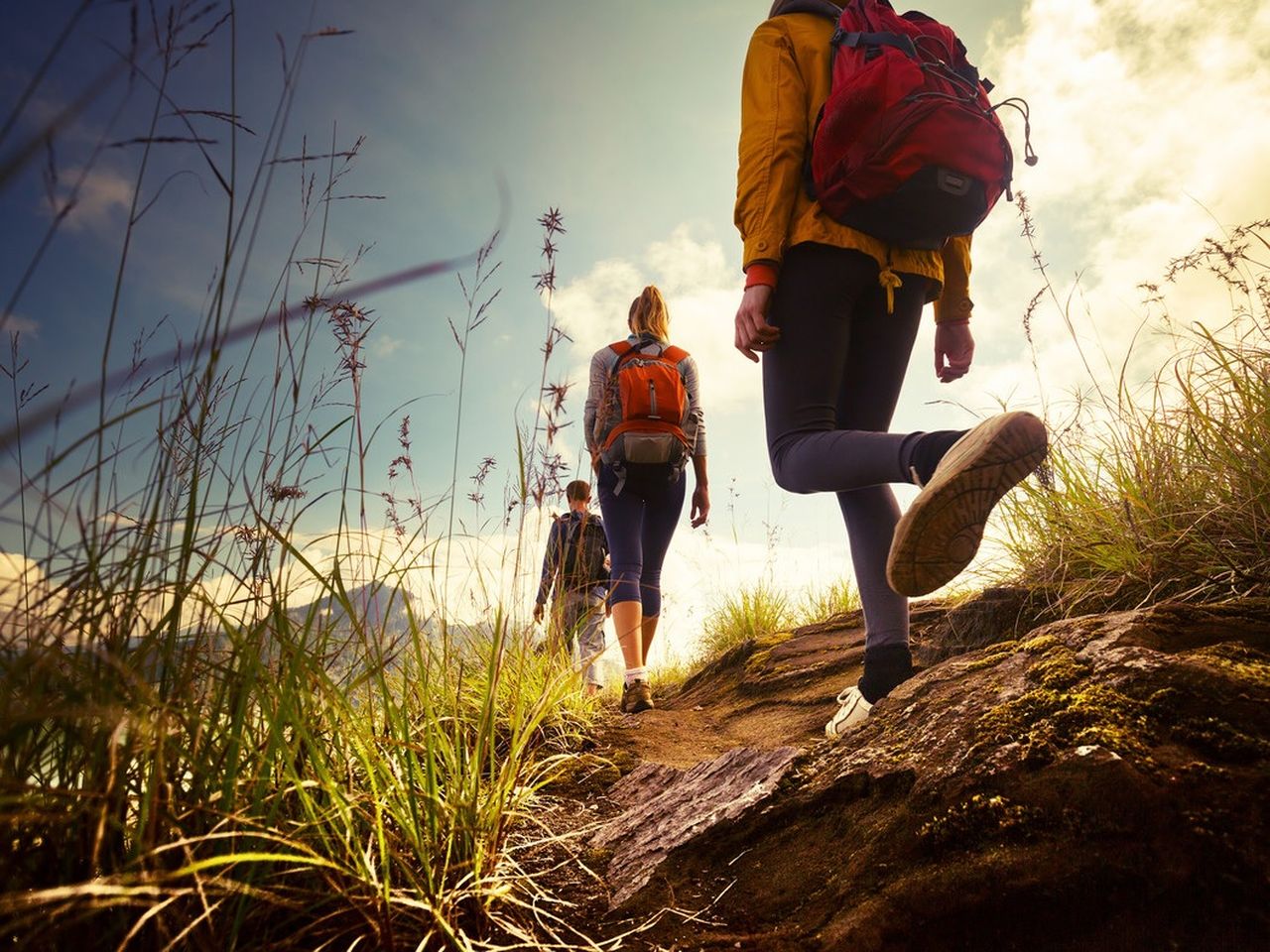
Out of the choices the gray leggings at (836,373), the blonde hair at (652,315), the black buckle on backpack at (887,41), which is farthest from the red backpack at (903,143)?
the blonde hair at (652,315)

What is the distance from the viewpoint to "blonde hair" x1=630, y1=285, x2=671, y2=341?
13.2 ft

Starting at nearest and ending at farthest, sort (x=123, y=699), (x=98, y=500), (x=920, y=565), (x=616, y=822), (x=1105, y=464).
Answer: (x=123, y=699) → (x=98, y=500) → (x=920, y=565) → (x=616, y=822) → (x=1105, y=464)

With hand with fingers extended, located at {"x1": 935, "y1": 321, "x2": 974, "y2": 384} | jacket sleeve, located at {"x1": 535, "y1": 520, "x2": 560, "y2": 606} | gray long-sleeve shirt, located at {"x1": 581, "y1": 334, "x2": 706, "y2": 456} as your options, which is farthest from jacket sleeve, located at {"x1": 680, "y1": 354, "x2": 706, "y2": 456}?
hand with fingers extended, located at {"x1": 935, "y1": 321, "x2": 974, "y2": 384}

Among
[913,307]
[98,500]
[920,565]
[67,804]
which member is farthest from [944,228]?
[67,804]

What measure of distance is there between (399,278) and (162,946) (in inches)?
33.9

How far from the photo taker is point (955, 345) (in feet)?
7.99

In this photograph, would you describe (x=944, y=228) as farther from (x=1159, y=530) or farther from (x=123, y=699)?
(x=123, y=699)

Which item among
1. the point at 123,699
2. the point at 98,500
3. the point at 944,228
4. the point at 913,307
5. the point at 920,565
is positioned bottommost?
the point at 123,699

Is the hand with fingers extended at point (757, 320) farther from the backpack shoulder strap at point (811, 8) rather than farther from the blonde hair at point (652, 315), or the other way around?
the blonde hair at point (652, 315)

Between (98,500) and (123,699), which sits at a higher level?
(98,500)

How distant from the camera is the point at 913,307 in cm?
208

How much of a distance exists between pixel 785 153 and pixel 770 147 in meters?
0.05

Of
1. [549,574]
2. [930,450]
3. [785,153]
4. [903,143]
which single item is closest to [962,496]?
[930,450]

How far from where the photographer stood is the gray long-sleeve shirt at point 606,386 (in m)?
3.74
